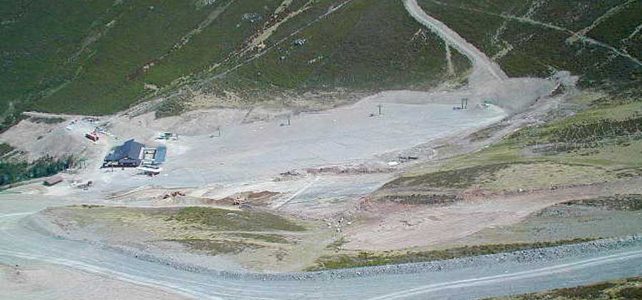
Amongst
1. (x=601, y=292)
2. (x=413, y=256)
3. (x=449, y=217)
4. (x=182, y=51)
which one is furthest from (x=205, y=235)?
(x=182, y=51)

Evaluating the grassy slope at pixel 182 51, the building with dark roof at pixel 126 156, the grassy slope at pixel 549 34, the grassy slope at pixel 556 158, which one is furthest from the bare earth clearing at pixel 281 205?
the grassy slope at pixel 182 51

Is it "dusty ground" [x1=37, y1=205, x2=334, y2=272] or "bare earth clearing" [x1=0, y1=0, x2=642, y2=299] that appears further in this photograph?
"dusty ground" [x1=37, y1=205, x2=334, y2=272]

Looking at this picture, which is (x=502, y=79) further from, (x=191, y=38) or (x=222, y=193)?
(x=191, y=38)

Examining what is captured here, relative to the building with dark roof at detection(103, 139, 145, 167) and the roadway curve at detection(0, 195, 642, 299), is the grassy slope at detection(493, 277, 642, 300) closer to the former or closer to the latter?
the roadway curve at detection(0, 195, 642, 299)

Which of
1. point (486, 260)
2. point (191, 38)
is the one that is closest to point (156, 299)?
point (486, 260)

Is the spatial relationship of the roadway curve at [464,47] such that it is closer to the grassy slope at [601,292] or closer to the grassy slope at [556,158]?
the grassy slope at [556,158]

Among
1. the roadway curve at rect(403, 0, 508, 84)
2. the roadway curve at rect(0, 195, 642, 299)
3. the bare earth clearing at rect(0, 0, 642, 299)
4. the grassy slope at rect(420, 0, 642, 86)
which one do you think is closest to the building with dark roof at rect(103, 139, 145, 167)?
the bare earth clearing at rect(0, 0, 642, 299)
